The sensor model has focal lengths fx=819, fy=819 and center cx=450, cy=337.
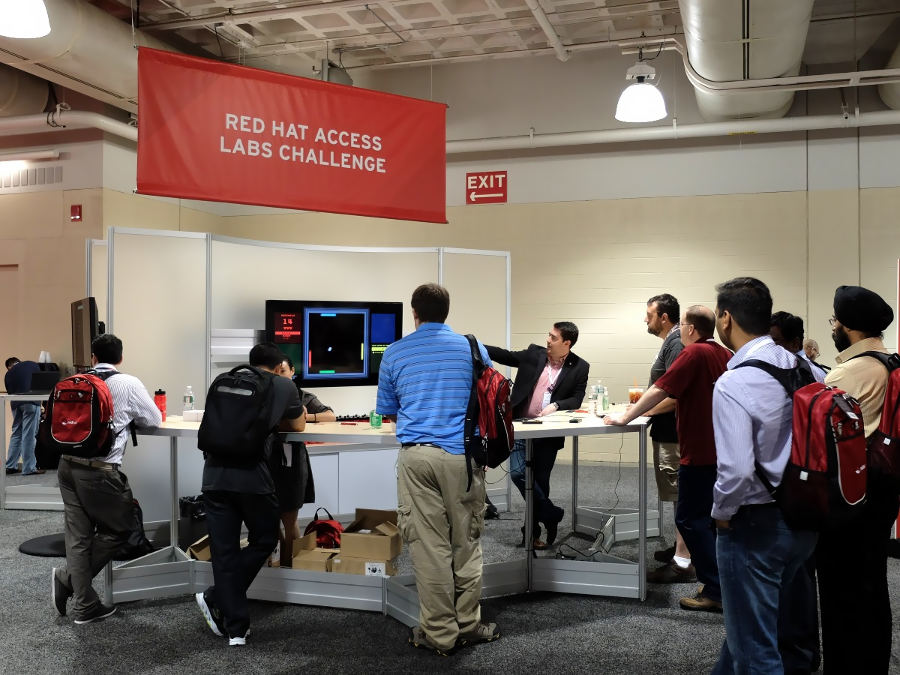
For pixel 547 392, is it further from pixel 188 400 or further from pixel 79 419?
pixel 79 419

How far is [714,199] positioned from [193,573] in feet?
20.9

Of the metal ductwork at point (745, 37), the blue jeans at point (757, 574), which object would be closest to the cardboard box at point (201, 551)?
the blue jeans at point (757, 574)

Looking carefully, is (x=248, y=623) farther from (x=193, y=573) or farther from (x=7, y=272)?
(x=7, y=272)

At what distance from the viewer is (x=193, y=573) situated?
4117 mm

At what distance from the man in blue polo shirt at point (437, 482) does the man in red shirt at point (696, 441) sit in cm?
96

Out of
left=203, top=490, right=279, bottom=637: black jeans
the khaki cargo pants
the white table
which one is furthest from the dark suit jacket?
left=203, top=490, right=279, bottom=637: black jeans

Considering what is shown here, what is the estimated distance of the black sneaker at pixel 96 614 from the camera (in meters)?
3.69

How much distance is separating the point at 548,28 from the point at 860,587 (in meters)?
5.82

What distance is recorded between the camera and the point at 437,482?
332 centimetres

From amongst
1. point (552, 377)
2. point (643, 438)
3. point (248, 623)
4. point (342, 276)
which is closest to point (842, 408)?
point (643, 438)

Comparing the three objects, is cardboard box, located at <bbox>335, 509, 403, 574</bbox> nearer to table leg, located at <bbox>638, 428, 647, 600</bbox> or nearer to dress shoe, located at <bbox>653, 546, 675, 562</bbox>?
table leg, located at <bbox>638, 428, 647, 600</bbox>

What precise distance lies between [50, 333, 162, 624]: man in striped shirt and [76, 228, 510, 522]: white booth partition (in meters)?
1.51

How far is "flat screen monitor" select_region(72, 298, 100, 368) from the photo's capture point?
5105mm

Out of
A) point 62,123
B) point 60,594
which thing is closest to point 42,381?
point 62,123
